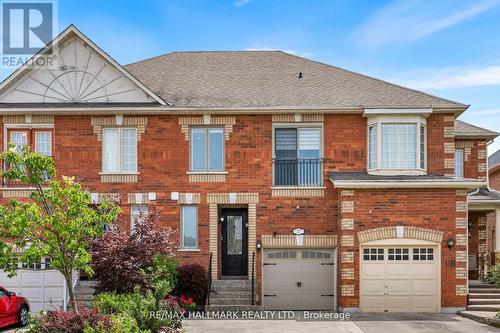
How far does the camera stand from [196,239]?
21.1 meters

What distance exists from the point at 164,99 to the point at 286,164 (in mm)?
4790

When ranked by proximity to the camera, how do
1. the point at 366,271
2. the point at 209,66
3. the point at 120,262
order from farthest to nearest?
the point at 209,66 < the point at 366,271 < the point at 120,262

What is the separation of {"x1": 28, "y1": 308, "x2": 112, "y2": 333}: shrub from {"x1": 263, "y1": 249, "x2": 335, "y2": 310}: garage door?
29.1ft

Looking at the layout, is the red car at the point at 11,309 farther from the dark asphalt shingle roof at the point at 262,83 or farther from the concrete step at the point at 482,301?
the concrete step at the point at 482,301

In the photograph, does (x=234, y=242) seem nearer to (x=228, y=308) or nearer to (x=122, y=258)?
(x=228, y=308)

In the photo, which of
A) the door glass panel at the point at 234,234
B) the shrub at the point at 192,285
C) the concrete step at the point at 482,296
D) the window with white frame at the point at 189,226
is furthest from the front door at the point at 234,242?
the concrete step at the point at 482,296

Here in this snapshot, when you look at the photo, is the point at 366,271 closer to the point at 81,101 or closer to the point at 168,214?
the point at 168,214

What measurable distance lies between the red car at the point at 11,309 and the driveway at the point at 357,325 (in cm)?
467

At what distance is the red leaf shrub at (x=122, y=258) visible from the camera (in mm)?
15734

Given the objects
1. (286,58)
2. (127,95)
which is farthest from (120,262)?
(286,58)

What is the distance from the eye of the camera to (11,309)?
17.0 metres

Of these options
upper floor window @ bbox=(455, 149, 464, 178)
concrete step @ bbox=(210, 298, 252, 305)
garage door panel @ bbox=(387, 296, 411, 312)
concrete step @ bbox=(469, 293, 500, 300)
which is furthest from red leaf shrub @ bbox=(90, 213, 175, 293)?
upper floor window @ bbox=(455, 149, 464, 178)

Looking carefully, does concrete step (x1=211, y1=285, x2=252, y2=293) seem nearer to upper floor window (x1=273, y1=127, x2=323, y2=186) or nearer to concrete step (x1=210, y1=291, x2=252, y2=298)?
concrete step (x1=210, y1=291, x2=252, y2=298)

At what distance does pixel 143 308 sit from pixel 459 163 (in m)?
15.9
